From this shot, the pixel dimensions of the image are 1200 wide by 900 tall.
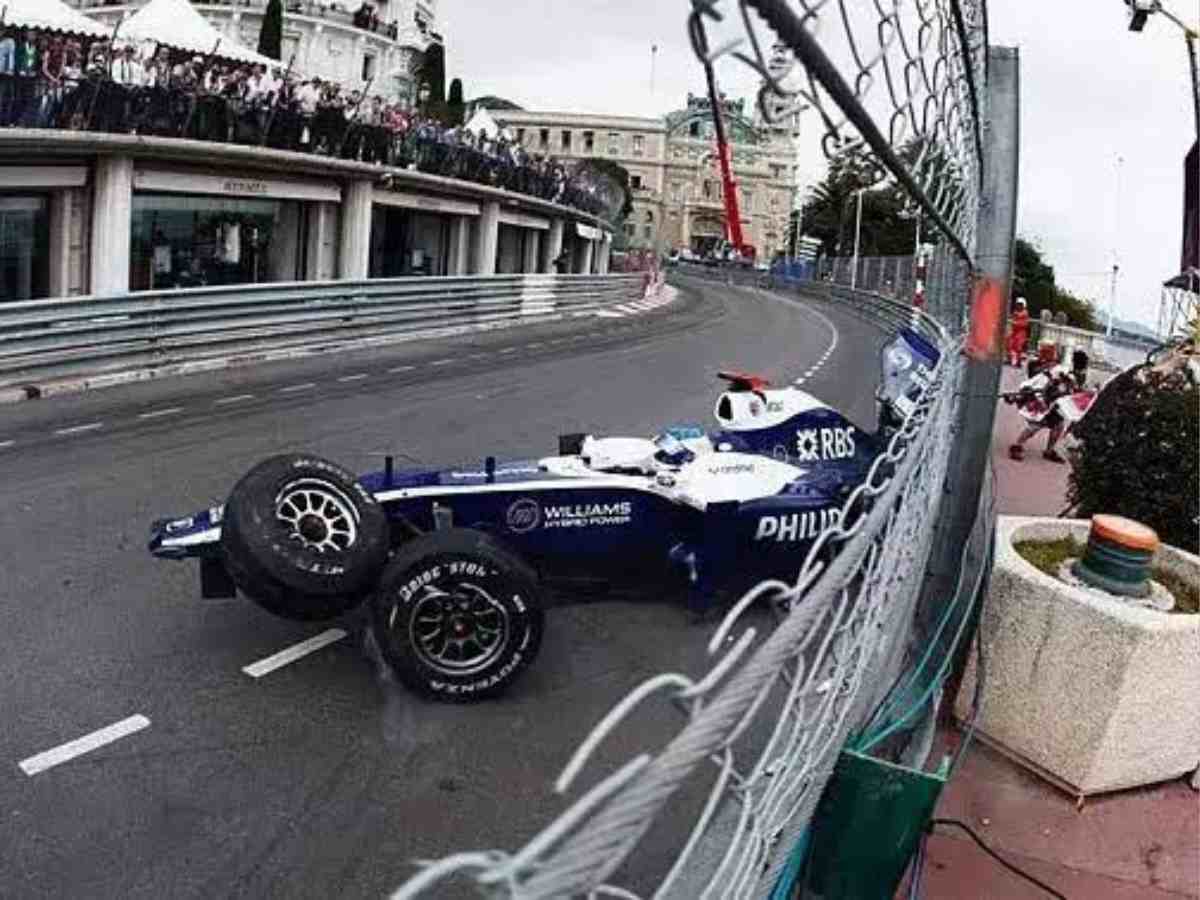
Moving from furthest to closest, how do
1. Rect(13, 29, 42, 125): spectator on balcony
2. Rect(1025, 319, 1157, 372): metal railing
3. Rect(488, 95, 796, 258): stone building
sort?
Rect(488, 95, 796, 258): stone building, Rect(1025, 319, 1157, 372): metal railing, Rect(13, 29, 42, 125): spectator on balcony

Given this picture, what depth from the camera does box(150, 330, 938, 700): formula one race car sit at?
4777mm

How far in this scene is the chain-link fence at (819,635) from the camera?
51.6 inches

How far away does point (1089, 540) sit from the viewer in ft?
15.6

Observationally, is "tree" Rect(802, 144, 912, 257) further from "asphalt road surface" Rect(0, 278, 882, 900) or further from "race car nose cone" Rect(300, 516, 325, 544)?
"race car nose cone" Rect(300, 516, 325, 544)

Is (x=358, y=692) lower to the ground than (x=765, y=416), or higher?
lower

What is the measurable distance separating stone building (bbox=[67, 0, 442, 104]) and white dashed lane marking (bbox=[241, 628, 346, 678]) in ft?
202

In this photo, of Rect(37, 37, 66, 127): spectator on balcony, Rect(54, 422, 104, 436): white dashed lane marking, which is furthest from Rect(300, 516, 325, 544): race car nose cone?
Rect(37, 37, 66, 127): spectator on balcony

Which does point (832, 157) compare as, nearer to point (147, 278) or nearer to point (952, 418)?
point (952, 418)

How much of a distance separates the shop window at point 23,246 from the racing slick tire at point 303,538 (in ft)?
41.9

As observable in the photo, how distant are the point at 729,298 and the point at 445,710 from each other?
138ft

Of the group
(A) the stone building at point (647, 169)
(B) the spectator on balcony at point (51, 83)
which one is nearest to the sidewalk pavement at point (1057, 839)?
(B) the spectator on balcony at point (51, 83)

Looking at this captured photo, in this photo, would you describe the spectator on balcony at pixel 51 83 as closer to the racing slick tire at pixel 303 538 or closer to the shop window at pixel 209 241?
the shop window at pixel 209 241

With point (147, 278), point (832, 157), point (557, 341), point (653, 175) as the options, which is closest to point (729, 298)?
point (557, 341)

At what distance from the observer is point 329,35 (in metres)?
69.3
